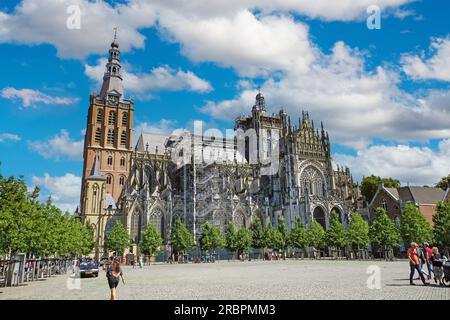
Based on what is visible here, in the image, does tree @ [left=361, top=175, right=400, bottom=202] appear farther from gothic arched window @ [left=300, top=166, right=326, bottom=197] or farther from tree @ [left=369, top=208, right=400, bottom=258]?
tree @ [left=369, top=208, right=400, bottom=258]

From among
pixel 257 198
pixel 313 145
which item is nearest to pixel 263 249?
pixel 257 198

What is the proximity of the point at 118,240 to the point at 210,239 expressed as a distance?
14552mm

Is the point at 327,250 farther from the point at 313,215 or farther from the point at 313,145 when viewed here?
the point at 313,145

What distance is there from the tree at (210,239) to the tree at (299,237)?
12.5 meters

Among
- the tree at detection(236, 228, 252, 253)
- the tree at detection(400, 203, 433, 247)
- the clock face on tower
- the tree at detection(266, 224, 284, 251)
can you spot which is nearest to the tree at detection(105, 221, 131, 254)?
the tree at detection(236, 228, 252, 253)

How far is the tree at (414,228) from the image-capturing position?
4591cm

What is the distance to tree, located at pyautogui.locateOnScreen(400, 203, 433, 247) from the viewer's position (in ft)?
151

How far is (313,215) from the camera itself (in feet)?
233

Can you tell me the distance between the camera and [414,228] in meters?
46.3

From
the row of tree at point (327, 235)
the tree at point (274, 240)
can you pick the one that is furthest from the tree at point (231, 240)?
the tree at point (274, 240)

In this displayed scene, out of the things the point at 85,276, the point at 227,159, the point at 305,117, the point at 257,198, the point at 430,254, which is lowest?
the point at 85,276

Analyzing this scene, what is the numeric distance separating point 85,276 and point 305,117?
199 feet

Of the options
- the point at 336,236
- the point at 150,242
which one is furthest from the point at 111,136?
the point at 336,236

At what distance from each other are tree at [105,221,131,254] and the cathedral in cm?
497
